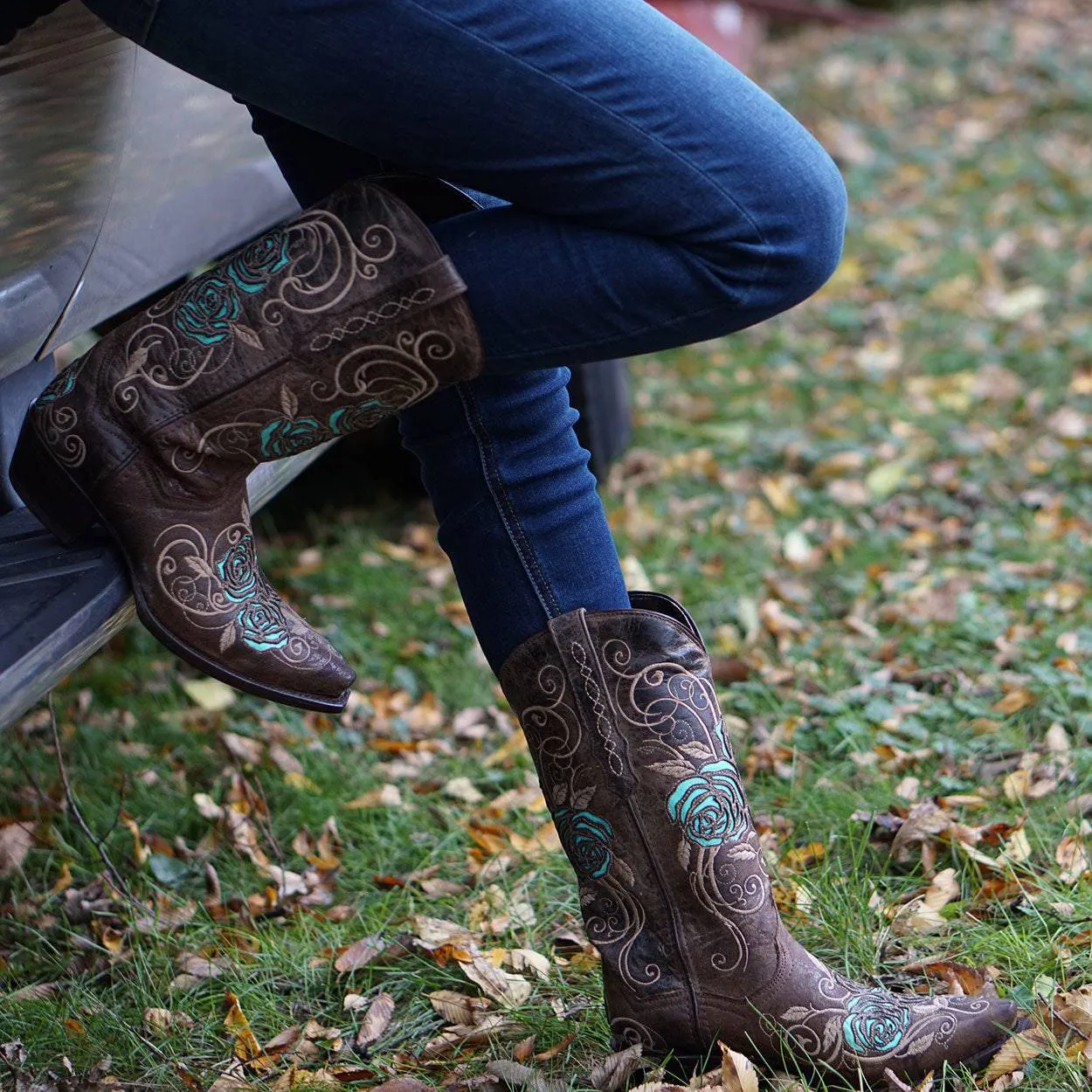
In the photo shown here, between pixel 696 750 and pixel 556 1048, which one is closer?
pixel 696 750

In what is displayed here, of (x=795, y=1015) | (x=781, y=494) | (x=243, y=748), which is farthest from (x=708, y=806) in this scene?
(x=781, y=494)

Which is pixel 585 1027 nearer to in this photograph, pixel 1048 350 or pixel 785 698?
pixel 785 698

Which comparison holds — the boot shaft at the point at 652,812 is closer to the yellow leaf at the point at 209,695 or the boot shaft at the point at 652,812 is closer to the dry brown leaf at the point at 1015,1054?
the dry brown leaf at the point at 1015,1054

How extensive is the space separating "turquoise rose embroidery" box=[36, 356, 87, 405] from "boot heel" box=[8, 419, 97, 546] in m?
0.04

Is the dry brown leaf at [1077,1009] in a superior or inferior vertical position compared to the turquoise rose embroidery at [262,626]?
inferior

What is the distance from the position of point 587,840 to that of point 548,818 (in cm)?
60

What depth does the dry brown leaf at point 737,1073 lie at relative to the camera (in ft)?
4.64

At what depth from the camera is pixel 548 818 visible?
80.5 inches

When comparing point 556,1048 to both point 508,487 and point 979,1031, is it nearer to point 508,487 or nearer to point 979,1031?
point 979,1031

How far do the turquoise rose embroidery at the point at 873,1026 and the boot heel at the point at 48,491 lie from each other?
1029 millimetres

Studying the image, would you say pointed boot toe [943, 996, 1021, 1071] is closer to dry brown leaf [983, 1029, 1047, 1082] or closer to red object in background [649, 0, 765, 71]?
dry brown leaf [983, 1029, 1047, 1082]

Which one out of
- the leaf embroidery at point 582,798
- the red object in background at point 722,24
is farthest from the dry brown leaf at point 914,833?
the red object in background at point 722,24

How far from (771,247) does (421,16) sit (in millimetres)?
391

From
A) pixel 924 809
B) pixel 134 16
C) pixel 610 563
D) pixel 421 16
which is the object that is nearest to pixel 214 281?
pixel 134 16
